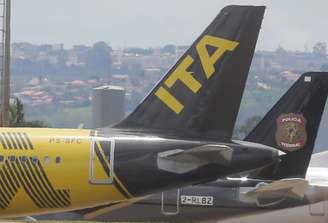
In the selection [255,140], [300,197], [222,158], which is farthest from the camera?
[255,140]

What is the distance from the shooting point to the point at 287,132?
30.4m

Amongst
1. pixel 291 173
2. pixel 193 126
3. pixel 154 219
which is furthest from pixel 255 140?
pixel 193 126

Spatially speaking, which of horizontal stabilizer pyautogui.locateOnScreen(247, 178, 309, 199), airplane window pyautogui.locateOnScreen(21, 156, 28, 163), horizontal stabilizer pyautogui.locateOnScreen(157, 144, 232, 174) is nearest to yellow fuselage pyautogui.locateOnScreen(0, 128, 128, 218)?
airplane window pyautogui.locateOnScreen(21, 156, 28, 163)

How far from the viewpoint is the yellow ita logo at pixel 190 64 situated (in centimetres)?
2233

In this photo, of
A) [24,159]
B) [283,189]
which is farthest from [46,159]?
[283,189]

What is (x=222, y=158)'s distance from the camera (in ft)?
69.7

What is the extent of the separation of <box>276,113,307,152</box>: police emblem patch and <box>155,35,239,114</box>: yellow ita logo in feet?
28.6

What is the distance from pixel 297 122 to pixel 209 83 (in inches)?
360

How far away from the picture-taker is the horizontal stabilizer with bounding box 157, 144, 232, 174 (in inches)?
827

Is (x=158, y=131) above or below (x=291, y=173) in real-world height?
above

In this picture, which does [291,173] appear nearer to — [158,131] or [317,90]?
[317,90]

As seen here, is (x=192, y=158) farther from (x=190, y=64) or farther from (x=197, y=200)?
(x=197, y=200)

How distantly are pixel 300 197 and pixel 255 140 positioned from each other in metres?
2.83

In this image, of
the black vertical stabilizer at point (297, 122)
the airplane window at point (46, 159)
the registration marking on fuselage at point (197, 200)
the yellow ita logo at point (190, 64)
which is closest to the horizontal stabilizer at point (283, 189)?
the registration marking on fuselage at point (197, 200)
